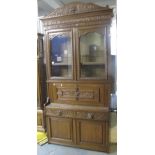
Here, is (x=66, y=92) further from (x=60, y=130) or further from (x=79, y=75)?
(x=60, y=130)

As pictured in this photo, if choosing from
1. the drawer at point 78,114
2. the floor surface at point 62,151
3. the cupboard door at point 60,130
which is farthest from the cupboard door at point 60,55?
the floor surface at point 62,151

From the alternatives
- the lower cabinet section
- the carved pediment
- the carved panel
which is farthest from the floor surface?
the carved pediment

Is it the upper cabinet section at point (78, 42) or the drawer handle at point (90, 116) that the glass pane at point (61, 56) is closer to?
the upper cabinet section at point (78, 42)

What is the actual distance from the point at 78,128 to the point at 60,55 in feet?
3.78
